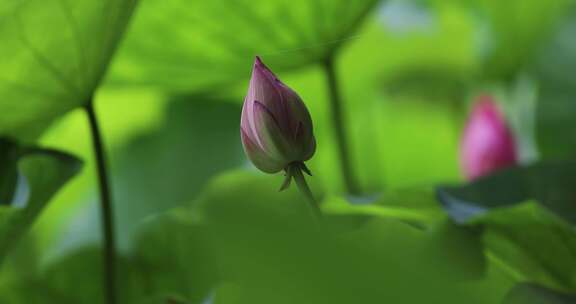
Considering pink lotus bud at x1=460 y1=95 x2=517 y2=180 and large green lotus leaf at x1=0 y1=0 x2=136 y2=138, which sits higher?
large green lotus leaf at x1=0 y1=0 x2=136 y2=138

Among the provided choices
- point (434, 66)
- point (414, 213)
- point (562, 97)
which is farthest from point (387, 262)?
point (434, 66)

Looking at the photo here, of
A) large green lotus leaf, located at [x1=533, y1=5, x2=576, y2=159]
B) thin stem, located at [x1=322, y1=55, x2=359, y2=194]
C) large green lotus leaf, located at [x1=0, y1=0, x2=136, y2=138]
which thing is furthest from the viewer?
large green lotus leaf, located at [x1=533, y1=5, x2=576, y2=159]

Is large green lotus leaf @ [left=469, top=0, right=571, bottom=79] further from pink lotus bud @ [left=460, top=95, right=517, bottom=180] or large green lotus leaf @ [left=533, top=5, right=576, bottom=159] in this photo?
pink lotus bud @ [left=460, top=95, right=517, bottom=180]

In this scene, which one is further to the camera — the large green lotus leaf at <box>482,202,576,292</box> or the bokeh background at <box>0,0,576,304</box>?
the large green lotus leaf at <box>482,202,576,292</box>

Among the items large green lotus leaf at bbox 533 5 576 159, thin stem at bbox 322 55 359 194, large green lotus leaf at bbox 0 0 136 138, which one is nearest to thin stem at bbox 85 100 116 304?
large green lotus leaf at bbox 0 0 136 138

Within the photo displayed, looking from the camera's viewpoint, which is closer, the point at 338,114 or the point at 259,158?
the point at 259,158

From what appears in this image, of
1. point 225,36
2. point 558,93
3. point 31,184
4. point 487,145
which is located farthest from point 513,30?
point 31,184

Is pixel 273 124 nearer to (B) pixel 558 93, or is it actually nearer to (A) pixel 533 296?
(A) pixel 533 296
